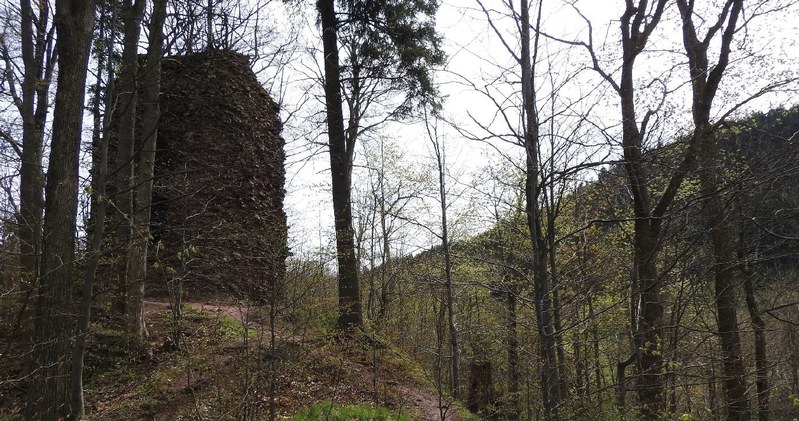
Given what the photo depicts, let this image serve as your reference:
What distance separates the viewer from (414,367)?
9.82 metres

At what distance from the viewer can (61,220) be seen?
476cm

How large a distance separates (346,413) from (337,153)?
17.6ft

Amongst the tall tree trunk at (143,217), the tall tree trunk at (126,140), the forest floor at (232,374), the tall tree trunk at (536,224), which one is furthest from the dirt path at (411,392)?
the tall tree trunk at (536,224)

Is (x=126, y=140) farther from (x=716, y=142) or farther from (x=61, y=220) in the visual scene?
(x=716, y=142)

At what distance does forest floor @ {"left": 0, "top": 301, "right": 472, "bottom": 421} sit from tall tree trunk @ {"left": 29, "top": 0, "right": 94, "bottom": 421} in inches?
44.2

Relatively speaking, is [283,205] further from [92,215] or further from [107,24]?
[107,24]

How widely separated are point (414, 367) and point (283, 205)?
5419 millimetres

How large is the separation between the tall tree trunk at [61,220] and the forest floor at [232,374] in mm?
1122

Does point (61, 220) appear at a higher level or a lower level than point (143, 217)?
lower

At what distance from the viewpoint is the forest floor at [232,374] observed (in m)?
5.78

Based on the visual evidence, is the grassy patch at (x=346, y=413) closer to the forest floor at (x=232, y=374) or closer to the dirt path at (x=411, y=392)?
the forest floor at (x=232, y=374)

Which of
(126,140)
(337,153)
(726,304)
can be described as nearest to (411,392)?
(337,153)

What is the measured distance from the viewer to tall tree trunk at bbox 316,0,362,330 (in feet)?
31.6

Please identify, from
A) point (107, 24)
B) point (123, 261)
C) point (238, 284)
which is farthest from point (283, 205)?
point (107, 24)
